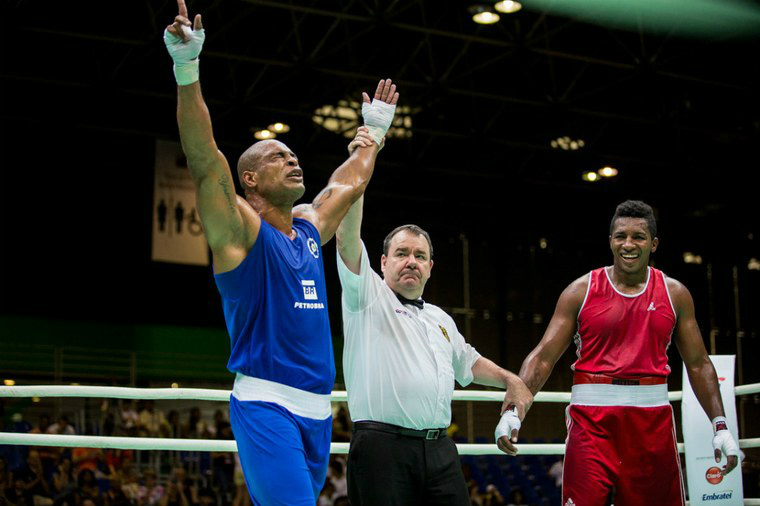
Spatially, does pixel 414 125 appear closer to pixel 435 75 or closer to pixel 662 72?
pixel 435 75

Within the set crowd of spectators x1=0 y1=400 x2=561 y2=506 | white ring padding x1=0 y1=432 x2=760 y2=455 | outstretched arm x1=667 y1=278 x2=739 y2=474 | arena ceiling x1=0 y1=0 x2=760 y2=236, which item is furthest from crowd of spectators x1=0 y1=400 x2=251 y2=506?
outstretched arm x1=667 y1=278 x2=739 y2=474

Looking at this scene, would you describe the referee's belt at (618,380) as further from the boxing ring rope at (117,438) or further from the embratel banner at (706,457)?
the embratel banner at (706,457)

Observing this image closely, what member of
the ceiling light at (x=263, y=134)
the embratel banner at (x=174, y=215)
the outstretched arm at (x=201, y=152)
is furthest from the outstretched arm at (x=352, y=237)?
the ceiling light at (x=263, y=134)

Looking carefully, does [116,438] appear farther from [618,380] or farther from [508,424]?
[618,380]

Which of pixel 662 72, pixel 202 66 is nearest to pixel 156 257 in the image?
pixel 202 66

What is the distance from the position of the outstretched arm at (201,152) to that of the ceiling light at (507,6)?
35.5ft

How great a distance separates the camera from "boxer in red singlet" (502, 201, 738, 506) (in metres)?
4.24

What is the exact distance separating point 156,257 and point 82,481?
20.4 feet

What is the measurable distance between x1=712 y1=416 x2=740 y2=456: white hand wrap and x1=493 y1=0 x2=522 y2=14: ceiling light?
9.87 metres

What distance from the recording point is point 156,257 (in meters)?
15.9

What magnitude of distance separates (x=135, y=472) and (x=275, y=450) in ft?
32.8

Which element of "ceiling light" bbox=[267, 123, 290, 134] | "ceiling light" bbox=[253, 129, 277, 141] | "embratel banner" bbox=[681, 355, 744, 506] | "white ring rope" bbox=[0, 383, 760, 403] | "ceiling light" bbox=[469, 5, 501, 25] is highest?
"ceiling light" bbox=[469, 5, 501, 25]

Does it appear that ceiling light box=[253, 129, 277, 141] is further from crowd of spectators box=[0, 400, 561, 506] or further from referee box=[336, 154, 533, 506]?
referee box=[336, 154, 533, 506]

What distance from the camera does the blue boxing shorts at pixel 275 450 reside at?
3092mm
